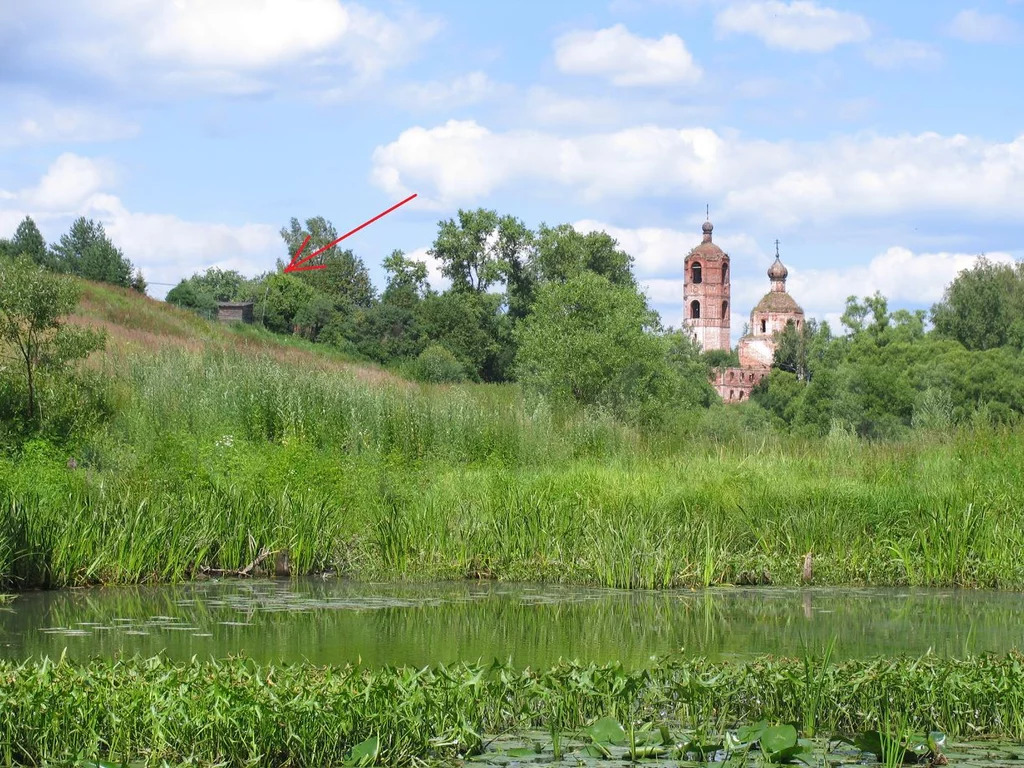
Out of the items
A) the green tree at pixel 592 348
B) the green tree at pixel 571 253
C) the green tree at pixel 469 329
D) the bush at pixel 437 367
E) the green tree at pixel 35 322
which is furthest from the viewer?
the green tree at pixel 571 253

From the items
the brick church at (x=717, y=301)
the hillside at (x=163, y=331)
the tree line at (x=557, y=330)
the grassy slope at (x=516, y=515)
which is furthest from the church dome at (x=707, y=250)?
the grassy slope at (x=516, y=515)

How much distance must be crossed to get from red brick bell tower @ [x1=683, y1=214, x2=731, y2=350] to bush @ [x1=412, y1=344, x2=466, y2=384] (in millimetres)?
94214

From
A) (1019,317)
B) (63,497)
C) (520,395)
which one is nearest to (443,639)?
(63,497)

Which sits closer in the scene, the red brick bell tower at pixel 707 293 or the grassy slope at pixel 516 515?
the grassy slope at pixel 516 515

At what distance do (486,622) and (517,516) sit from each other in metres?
2.74

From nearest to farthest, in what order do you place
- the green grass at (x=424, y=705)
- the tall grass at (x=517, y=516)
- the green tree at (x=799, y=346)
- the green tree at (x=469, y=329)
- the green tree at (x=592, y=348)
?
the green grass at (x=424, y=705), the tall grass at (x=517, y=516), the green tree at (x=592, y=348), the green tree at (x=469, y=329), the green tree at (x=799, y=346)

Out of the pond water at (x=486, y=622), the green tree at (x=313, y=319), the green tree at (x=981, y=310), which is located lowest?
the pond water at (x=486, y=622)

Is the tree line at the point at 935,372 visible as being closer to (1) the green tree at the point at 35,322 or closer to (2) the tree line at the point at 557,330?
(2) the tree line at the point at 557,330

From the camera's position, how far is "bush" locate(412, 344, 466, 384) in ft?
141

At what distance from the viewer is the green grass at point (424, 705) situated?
552 cm

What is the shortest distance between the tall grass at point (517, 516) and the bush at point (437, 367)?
26784 mm

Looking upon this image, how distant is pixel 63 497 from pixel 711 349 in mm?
134045

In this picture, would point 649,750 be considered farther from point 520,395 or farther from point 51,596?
point 520,395

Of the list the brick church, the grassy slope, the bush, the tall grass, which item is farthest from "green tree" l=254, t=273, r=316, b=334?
the brick church
